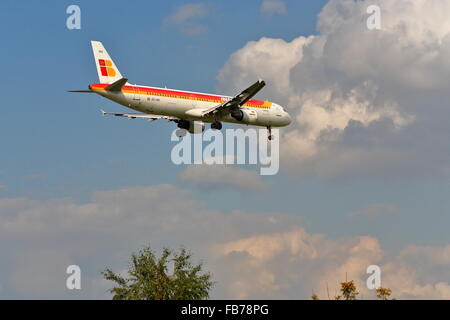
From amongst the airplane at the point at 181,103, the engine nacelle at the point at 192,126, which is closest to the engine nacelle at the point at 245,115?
the airplane at the point at 181,103

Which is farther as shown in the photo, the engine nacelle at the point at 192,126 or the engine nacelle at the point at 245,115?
the engine nacelle at the point at 245,115

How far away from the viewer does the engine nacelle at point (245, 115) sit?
3359 inches

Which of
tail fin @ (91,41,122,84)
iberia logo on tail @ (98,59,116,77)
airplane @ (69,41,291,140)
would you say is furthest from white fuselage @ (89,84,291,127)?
iberia logo on tail @ (98,59,116,77)

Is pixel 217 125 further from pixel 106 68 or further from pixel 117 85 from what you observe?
pixel 106 68

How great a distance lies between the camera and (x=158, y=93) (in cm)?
8275

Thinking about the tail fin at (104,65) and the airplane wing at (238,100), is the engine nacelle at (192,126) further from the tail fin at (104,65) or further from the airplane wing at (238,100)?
the tail fin at (104,65)

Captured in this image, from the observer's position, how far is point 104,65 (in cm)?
8700

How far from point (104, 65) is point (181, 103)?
912 centimetres

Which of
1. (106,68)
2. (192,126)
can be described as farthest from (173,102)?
(106,68)

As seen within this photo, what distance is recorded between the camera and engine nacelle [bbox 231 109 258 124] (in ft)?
280

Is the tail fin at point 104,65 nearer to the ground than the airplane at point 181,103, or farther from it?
farther from it
